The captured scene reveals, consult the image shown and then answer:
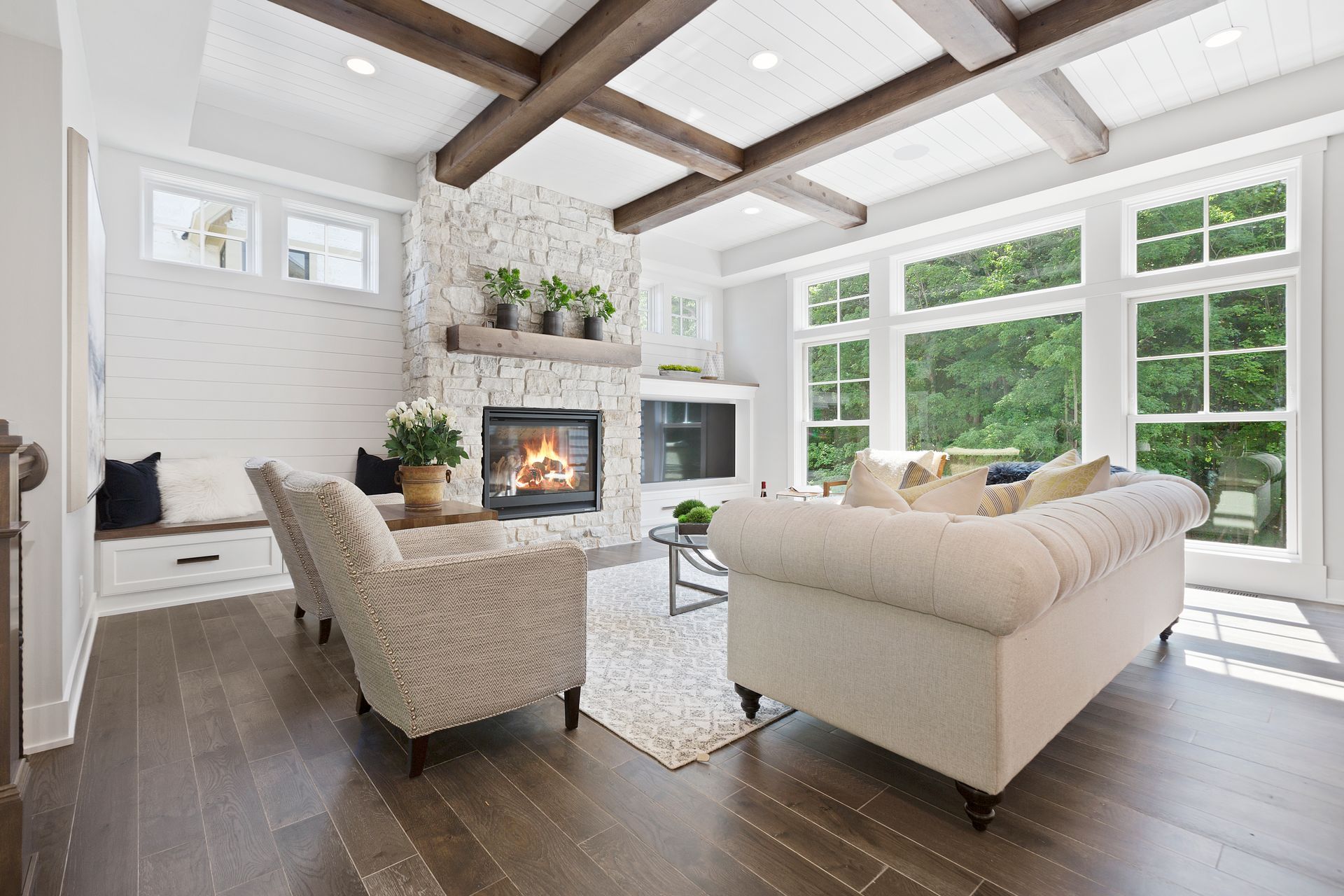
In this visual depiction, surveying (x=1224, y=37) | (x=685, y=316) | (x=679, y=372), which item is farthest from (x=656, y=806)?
(x=685, y=316)

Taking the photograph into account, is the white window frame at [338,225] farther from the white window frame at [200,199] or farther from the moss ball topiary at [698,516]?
Answer: the moss ball topiary at [698,516]

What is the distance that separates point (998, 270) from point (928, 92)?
2212 mm

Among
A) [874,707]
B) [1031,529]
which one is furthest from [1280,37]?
[874,707]

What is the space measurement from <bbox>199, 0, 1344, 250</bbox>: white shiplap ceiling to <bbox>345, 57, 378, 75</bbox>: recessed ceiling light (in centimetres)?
3

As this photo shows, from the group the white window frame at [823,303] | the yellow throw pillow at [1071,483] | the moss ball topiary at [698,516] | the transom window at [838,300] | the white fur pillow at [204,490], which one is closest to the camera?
the yellow throw pillow at [1071,483]

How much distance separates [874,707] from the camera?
5.69 feet

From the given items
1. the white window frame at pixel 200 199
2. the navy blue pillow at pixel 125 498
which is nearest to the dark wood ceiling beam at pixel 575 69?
the white window frame at pixel 200 199

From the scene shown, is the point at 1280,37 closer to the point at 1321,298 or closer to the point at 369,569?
the point at 1321,298

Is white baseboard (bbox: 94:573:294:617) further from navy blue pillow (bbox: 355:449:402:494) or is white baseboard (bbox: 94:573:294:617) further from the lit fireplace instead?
the lit fireplace

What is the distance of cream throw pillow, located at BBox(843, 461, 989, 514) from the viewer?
6.35 ft

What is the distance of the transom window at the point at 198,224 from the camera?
4.00 m

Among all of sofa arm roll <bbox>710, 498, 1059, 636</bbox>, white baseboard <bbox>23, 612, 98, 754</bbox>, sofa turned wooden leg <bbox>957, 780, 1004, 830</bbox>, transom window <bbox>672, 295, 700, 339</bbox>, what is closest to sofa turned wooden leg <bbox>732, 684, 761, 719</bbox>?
sofa arm roll <bbox>710, 498, 1059, 636</bbox>

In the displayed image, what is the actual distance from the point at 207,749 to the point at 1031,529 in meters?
2.50

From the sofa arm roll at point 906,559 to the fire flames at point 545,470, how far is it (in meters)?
3.27
